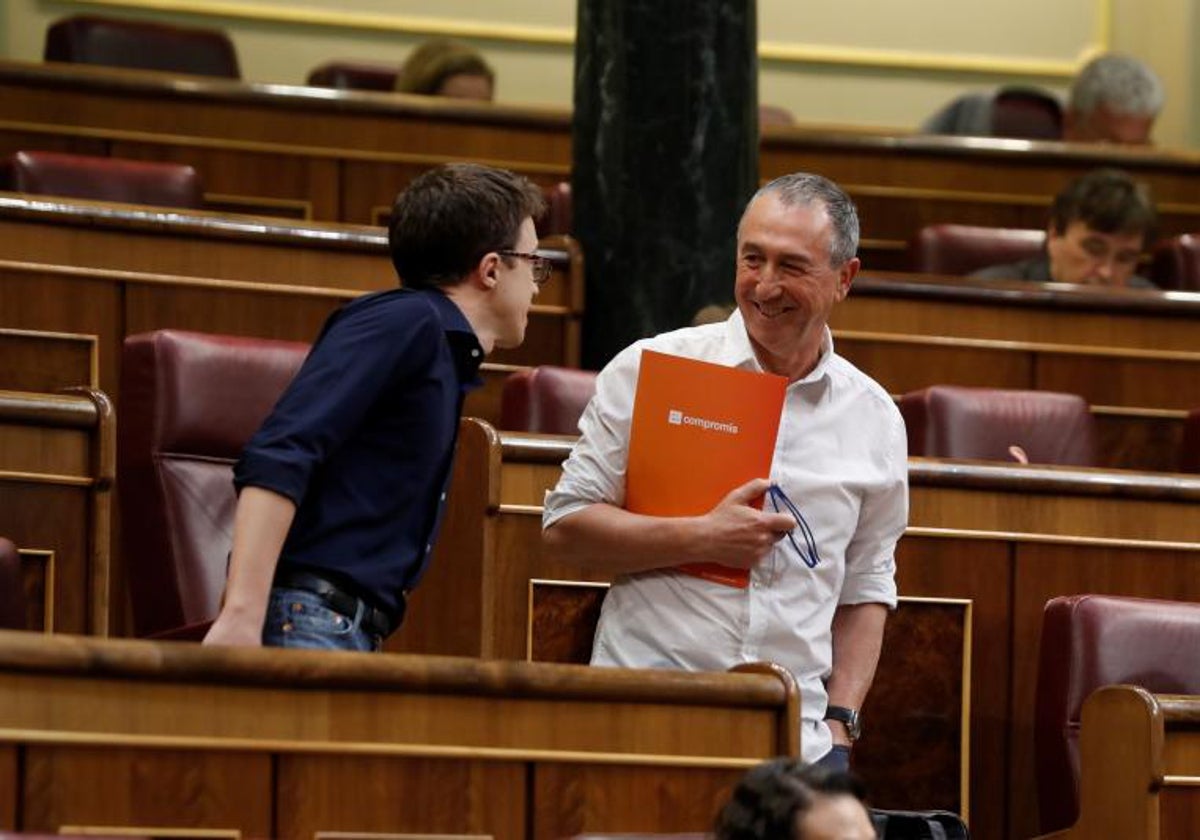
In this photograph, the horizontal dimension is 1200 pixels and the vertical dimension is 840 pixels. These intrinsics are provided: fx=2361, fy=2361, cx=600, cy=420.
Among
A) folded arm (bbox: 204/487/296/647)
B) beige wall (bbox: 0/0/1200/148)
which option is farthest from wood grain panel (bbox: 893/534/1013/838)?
beige wall (bbox: 0/0/1200/148)

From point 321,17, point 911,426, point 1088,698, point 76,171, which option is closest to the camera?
point 1088,698

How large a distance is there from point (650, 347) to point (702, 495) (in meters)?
0.10

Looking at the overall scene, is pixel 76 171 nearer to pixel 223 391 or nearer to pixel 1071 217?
pixel 223 391

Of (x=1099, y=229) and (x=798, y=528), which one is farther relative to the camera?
(x=1099, y=229)

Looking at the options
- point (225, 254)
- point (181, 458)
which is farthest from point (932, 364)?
point (181, 458)

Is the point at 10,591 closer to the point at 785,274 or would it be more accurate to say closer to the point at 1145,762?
the point at 785,274

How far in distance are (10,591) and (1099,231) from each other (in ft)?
5.01

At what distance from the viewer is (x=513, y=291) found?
4.49 feet

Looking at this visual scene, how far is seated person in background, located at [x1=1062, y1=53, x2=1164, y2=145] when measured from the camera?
→ 10.5 feet

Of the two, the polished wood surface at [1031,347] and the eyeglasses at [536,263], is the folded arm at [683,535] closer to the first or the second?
the eyeglasses at [536,263]

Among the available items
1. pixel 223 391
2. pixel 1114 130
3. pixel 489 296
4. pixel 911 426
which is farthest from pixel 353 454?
pixel 1114 130

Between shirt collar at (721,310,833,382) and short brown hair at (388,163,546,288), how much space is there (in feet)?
0.56

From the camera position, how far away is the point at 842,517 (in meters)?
1.44

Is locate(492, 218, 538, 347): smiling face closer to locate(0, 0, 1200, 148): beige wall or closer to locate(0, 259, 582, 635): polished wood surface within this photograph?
locate(0, 259, 582, 635): polished wood surface
